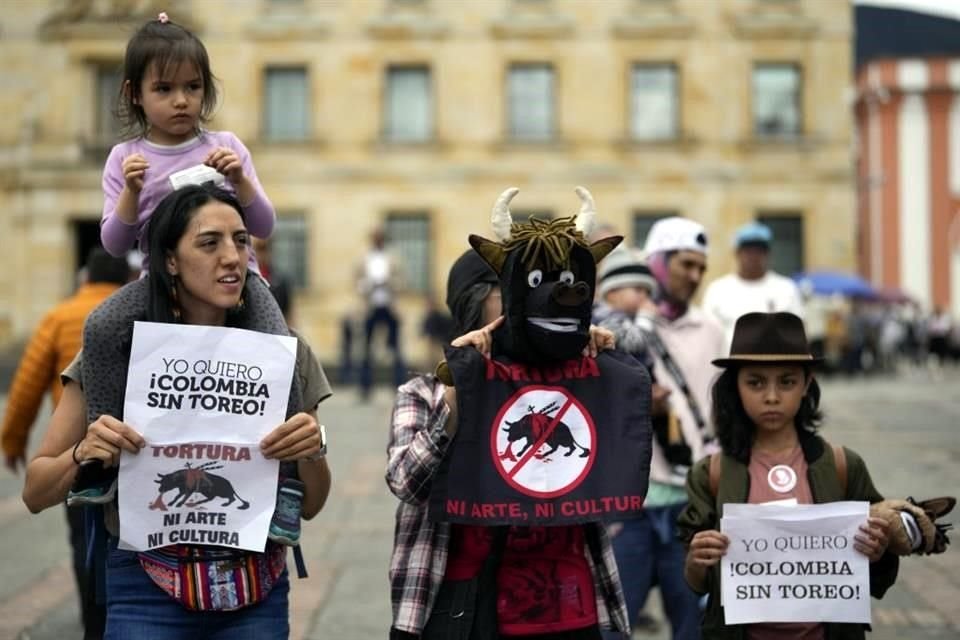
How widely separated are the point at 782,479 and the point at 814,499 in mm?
125

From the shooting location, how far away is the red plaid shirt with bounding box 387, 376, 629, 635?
11.6 ft

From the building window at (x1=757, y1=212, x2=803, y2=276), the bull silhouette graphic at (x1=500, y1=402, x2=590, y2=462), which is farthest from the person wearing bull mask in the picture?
the building window at (x1=757, y1=212, x2=803, y2=276)

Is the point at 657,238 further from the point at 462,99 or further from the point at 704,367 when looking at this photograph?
the point at 462,99

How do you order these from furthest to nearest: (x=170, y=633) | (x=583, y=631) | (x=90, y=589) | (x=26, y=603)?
1. (x=26, y=603)
2. (x=90, y=589)
3. (x=583, y=631)
4. (x=170, y=633)

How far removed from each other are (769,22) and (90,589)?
33255mm

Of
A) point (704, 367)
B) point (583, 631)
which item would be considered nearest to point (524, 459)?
point (583, 631)

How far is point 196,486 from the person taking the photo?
345 cm

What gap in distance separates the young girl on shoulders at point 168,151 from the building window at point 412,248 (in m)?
30.9

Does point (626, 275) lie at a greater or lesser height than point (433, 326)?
greater

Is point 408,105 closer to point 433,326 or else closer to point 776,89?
point 433,326

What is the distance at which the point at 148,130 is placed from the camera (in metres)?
4.10

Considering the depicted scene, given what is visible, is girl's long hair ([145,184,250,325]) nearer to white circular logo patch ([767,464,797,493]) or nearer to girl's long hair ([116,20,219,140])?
girl's long hair ([116,20,219,140])

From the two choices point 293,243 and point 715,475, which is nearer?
point 715,475

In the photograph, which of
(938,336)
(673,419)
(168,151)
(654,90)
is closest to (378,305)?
(654,90)
